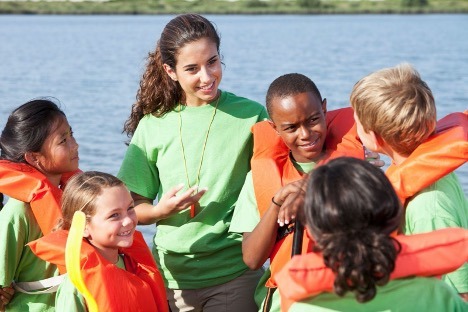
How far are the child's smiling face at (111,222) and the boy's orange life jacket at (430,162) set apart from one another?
3.97ft

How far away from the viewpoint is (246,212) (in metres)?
4.01

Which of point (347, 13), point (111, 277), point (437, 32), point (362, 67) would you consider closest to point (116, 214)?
point (111, 277)

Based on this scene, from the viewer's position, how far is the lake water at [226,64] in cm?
1673

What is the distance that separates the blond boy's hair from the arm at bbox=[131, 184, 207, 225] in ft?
3.06

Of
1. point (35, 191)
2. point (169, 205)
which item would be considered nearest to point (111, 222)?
point (169, 205)

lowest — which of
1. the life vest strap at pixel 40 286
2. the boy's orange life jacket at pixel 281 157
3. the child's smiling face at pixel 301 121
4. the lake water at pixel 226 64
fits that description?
the lake water at pixel 226 64

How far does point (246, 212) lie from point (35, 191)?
1.07 metres

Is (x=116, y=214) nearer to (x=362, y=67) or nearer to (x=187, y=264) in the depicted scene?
(x=187, y=264)

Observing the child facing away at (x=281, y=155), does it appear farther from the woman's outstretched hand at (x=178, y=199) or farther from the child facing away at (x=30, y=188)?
the child facing away at (x=30, y=188)

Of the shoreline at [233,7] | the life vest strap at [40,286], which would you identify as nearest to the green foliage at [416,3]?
the shoreline at [233,7]

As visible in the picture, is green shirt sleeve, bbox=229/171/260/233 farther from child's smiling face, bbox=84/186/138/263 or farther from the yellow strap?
the yellow strap

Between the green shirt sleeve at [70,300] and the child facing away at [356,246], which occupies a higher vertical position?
the child facing away at [356,246]

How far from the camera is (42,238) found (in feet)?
13.6

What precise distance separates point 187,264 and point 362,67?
21097 mm
